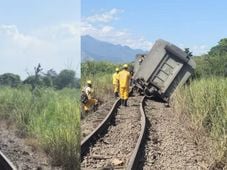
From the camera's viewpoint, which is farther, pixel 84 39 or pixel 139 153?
pixel 139 153

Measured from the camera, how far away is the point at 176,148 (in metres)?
7.93

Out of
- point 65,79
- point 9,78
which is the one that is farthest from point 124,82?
point 65,79

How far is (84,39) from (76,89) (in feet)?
1.31

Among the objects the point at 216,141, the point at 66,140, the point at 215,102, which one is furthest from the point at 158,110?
the point at 66,140

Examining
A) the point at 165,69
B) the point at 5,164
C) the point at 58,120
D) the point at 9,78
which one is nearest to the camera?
the point at 58,120

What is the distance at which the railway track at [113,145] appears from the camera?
239 inches

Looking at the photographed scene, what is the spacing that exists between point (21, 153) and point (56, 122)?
1462 mm

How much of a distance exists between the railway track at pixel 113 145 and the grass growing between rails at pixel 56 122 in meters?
0.53

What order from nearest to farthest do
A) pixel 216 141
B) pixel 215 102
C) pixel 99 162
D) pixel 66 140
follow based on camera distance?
1. pixel 66 140
2. pixel 99 162
3. pixel 216 141
4. pixel 215 102

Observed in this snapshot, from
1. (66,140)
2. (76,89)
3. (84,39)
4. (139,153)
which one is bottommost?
(139,153)

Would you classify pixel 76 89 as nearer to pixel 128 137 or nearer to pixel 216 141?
pixel 216 141

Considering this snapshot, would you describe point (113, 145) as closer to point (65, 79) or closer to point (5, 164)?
point (5, 164)

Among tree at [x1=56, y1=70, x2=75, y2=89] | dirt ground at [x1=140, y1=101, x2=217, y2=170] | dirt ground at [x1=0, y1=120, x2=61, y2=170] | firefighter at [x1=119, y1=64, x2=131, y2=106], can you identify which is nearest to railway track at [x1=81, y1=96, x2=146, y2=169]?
dirt ground at [x1=140, y1=101, x2=217, y2=170]

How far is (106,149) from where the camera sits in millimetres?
7176
